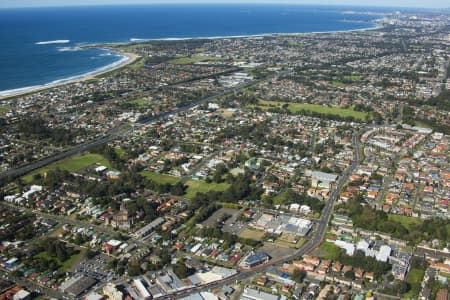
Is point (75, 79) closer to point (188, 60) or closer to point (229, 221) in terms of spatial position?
point (188, 60)

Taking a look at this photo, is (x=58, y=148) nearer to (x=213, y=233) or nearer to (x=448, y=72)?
(x=213, y=233)

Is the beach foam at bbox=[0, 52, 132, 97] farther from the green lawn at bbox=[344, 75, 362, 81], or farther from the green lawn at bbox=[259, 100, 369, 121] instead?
the green lawn at bbox=[344, 75, 362, 81]

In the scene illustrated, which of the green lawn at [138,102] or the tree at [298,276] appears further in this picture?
the green lawn at [138,102]

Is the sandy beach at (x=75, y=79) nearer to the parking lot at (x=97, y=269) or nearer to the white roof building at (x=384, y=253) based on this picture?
the parking lot at (x=97, y=269)

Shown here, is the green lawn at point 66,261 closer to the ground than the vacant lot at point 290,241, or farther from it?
closer to the ground

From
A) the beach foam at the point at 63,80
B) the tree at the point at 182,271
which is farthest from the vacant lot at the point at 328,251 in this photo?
the beach foam at the point at 63,80

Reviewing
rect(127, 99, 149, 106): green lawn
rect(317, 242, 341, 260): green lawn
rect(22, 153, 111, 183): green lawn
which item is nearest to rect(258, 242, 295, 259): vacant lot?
rect(317, 242, 341, 260): green lawn
